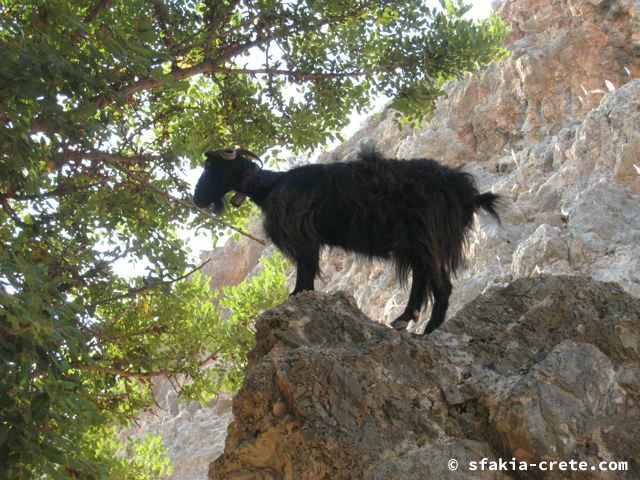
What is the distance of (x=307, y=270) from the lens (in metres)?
5.43

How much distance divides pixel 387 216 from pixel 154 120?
2782 mm

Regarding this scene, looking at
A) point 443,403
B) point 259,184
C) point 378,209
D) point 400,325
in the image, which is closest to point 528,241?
point 259,184

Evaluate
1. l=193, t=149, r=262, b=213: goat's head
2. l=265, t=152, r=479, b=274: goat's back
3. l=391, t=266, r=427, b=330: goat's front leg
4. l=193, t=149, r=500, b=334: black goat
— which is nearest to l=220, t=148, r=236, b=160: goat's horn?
l=193, t=149, r=262, b=213: goat's head

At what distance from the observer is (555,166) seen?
42.1 feet

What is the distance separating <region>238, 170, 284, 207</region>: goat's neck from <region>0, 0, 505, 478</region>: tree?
38 cm

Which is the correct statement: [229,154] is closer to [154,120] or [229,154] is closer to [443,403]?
[154,120]

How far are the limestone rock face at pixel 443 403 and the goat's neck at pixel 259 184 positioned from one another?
2.52 metres

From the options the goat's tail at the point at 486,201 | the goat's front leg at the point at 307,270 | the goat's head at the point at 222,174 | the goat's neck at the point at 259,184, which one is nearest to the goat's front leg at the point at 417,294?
the goat's tail at the point at 486,201

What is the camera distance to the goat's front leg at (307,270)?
5.41m

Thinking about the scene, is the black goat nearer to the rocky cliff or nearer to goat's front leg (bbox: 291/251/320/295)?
goat's front leg (bbox: 291/251/320/295)

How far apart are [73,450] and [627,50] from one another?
45.0ft

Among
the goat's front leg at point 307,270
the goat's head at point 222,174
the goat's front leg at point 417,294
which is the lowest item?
the goat's front leg at point 417,294

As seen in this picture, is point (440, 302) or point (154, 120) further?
point (154, 120)

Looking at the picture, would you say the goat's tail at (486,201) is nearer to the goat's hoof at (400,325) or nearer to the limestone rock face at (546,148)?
the goat's hoof at (400,325)
